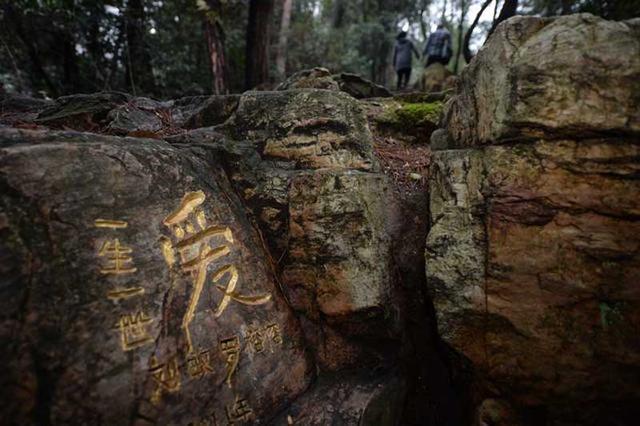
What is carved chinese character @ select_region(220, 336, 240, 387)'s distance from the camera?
221 cm

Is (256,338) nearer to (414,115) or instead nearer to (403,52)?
(414,115)

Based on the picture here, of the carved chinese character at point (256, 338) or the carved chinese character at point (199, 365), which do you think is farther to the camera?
the carved chinese character at point (256, 338)

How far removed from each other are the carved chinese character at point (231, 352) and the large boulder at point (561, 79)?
7.83ft

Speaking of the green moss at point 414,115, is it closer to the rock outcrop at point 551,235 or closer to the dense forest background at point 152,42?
the rock outcrop at point 551,235

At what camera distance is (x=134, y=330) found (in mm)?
1916

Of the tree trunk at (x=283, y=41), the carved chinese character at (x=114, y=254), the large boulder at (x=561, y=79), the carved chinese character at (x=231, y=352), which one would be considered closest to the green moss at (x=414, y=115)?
the large boulder at (x=561, y=79)

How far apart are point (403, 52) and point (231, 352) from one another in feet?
36.0

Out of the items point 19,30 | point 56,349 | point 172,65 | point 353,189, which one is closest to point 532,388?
point 353,189

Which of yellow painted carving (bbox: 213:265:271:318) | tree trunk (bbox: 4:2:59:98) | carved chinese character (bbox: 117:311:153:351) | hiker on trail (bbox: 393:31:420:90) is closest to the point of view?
carved chinese character (bbox: 117:311:153:351)

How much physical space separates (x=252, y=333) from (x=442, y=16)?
18586 mm

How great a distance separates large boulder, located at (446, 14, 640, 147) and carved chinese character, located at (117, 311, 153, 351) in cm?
269

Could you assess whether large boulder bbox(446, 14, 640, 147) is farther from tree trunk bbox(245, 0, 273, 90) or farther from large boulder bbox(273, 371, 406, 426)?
tree trunk bbox(245, 0, 273, 90)

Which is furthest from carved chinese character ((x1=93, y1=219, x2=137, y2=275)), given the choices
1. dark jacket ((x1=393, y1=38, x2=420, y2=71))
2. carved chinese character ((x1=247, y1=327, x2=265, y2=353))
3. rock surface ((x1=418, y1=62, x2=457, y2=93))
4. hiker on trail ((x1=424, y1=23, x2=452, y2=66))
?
hiker on trail ((x1=424, y1=23, x2=452, y2=66))

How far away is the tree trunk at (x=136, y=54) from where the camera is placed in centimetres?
723
